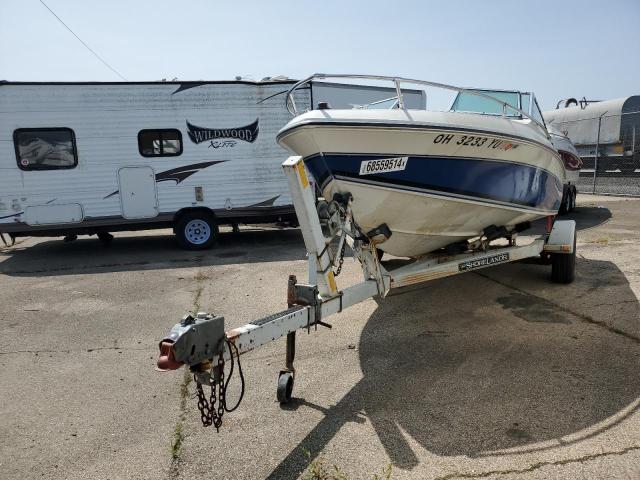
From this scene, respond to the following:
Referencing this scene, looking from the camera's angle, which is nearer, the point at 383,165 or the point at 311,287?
the point at 311,287

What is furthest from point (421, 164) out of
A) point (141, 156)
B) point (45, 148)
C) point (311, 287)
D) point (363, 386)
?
point (45, 148)

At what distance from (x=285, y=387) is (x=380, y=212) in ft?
5.39

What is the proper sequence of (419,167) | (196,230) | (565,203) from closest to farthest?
(419,167) → (196,230) → (565,203)

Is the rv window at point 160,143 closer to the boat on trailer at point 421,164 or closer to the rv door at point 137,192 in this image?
the rv door at point 137,192

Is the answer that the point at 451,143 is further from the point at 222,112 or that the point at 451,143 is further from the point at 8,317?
the point at 222,112

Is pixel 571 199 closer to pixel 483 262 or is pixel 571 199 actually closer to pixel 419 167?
pixel 483 262

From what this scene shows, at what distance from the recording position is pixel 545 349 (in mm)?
3840

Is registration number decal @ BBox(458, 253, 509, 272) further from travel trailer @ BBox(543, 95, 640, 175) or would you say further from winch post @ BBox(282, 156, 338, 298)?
travel trailer @ BBox(543, 95, 640, 175)

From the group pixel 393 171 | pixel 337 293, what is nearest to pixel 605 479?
pixel 337 293

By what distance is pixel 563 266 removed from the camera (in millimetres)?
5465

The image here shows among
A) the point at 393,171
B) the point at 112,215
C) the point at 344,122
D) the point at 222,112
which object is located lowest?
the point at 112,215

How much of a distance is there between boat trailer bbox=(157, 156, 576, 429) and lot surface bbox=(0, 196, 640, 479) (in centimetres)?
36

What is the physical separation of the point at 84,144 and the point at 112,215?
1323 millimetres

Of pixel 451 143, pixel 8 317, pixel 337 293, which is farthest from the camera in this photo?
pixel 8 317
